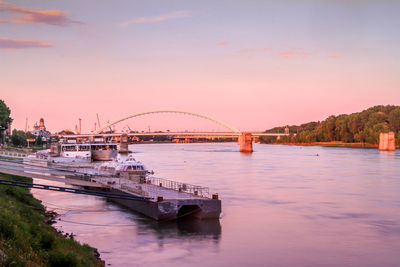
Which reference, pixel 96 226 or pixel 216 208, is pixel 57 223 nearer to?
pixel 96 226

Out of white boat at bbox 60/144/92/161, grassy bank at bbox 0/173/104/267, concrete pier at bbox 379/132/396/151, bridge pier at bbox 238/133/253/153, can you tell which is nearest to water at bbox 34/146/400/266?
grassy bank at bbox 0/173/104/267

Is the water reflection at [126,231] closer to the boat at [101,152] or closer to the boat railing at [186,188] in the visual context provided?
the boat railing at [186,188]

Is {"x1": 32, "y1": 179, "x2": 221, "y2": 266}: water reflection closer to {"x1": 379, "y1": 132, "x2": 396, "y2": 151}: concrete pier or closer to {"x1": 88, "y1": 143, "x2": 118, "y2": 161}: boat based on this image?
{"x1": 88, "y1": 143, "x2": 118, "y2": 161}: boat

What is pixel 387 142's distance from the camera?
17675 centimetres

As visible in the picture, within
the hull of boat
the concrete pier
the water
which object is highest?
the concrete pier

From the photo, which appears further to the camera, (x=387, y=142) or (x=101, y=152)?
(x=387, y=142)

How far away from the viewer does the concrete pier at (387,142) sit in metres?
174

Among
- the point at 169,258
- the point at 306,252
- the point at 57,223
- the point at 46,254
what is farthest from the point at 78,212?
the point at 46,254

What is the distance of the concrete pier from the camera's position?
A: 174m

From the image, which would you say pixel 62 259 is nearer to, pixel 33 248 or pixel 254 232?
pixel 33 248

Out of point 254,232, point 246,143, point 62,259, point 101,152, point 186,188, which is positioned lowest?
point 254,232

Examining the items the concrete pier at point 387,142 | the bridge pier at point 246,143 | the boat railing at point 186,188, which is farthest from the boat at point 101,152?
the concrete pier at point 387,142

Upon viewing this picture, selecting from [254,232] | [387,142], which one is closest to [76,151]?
[254,232]

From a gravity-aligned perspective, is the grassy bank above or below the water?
above
